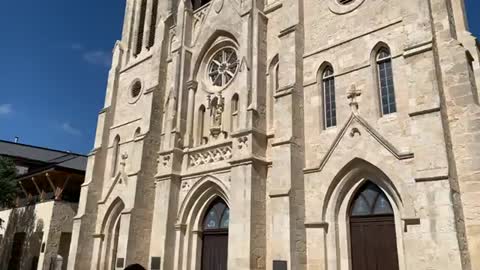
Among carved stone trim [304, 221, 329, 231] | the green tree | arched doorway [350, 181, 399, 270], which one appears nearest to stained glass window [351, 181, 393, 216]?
arched doorway [350, 181, 399, 270]

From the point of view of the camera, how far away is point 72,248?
18281 mm

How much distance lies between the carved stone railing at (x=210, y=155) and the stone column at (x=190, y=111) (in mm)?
696

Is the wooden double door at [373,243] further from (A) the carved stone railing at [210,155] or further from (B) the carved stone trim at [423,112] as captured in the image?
(A) the carved stone railing at [210,155]

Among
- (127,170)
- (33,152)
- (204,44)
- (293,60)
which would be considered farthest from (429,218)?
(33,152)

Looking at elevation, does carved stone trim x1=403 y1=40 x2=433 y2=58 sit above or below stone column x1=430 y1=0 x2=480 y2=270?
above

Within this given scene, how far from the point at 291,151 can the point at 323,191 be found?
1.53 m

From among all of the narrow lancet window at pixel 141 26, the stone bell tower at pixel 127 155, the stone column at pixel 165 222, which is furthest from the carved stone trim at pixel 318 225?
the narrow lancet window at pixel 141 26

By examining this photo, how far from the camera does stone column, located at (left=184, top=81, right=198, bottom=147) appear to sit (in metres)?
16.3

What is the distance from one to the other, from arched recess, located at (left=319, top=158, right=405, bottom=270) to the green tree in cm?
1722

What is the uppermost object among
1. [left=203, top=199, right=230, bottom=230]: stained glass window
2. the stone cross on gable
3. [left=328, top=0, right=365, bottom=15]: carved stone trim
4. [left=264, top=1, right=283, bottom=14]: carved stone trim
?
[left=264, top=1, right=283, bottom=14]: carved stone trim

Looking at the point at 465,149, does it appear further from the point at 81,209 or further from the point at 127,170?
the point at 81,209

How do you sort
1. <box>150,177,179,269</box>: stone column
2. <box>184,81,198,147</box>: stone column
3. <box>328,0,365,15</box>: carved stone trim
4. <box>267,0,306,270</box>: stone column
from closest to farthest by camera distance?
1. <box>267,0,306,270</box>: stone column
2. <box>328,0,365,15</box>: carved stone trim
3. <box>150,177,179,269</box>: stone column
4. <box>184,81,198,147</box>: stone column

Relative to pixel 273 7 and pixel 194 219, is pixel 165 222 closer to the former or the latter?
pixel 194 219

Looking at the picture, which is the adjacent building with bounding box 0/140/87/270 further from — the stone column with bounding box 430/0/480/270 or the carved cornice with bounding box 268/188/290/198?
the stone column with bounding box 430/0/480/270
